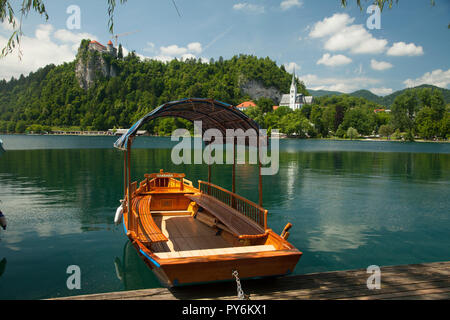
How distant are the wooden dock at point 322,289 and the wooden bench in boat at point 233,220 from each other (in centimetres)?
117

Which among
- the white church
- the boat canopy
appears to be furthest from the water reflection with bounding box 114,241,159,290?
the white church

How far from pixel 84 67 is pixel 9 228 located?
19381 cm

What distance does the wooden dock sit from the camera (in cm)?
571

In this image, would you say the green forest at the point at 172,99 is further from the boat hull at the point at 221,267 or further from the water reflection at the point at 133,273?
the boat hull at the point at 221,267

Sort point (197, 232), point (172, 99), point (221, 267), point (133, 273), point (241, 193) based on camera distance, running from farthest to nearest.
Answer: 1. point (172, 99)
2. point (241, 193)
3. point (197, 232)
4. point (133, 273)
5. point (221, 267)

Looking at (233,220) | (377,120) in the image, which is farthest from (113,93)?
(233,220)

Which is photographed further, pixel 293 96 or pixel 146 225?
pixel 293 96

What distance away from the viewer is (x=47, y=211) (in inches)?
574

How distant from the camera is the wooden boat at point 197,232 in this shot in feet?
18.6

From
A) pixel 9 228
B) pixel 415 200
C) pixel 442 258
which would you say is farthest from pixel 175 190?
pixel 415 200

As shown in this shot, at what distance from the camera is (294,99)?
185 metres

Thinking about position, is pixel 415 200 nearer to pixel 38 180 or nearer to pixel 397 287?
pixel 397 287

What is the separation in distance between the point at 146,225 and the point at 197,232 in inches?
63.7

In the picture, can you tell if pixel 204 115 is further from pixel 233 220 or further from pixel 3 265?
pixel 3 265
